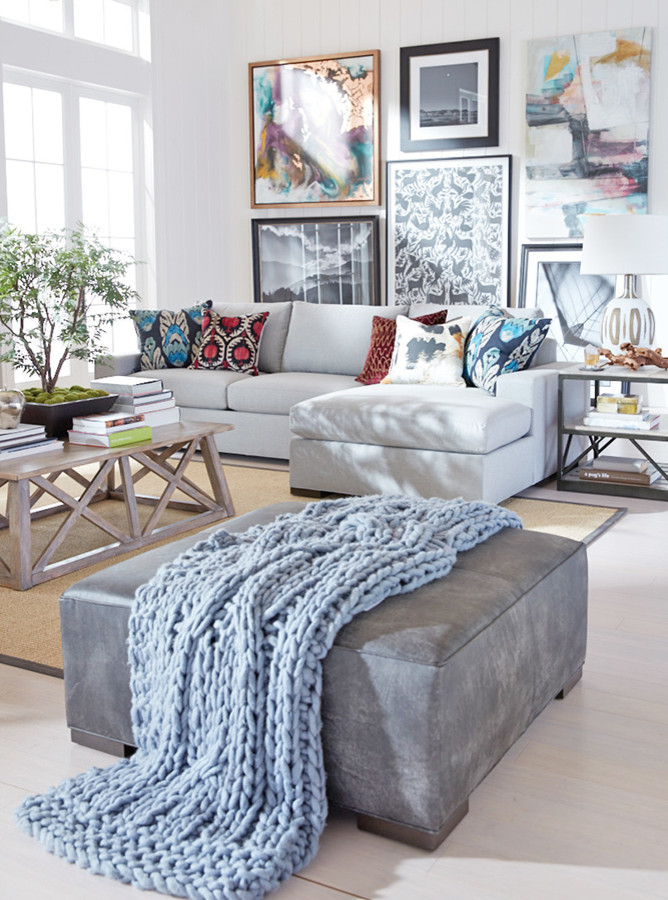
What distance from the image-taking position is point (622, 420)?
4.52 m

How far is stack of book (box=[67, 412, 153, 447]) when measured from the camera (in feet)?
12.4

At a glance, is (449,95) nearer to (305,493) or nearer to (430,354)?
(430,354)

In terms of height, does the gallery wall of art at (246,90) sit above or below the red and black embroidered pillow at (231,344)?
above

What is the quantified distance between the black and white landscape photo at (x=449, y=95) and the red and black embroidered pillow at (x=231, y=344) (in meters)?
2.14

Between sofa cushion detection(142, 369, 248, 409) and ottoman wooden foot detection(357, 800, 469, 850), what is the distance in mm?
3694

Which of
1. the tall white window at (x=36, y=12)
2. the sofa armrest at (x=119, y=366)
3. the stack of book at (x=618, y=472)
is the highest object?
the tall white window at (x=36, y=12)

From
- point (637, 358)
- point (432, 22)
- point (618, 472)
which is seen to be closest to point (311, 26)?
point (432, 22)

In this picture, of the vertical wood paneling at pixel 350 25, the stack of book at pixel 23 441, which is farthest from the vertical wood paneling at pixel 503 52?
the stack of book at pixel 23 441

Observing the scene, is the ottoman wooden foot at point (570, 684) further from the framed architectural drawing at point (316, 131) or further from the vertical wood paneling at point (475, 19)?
the vertical wood paneling at point (475, 19)

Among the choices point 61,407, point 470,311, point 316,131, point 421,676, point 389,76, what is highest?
point 389,76

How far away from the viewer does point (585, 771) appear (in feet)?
6.98

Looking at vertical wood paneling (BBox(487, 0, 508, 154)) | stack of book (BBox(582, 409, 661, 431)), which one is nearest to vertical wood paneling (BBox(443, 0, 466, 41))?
vertical wood paneling (BBox(487, 0, 508, 154))

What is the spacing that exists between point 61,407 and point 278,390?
156 centimetres

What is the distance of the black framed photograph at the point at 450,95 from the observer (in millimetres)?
6754
